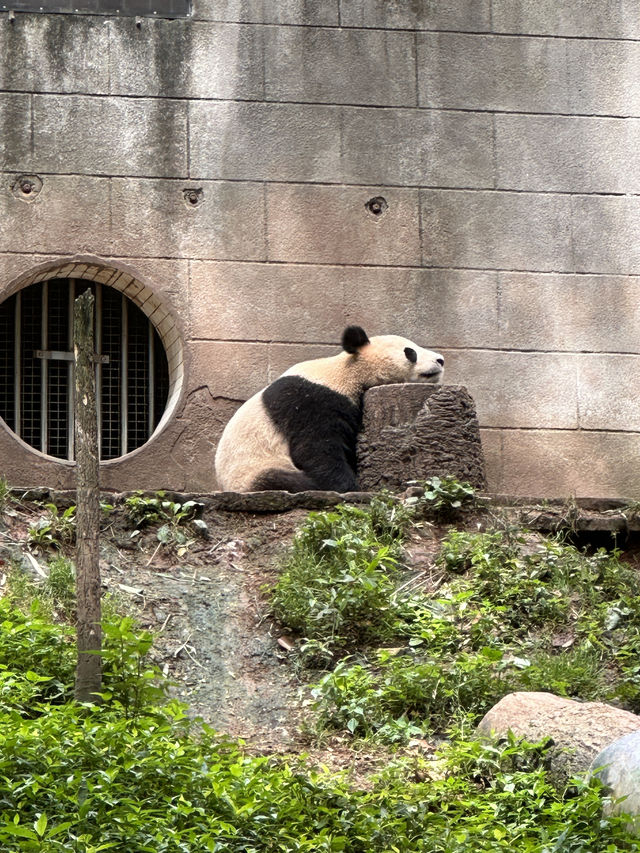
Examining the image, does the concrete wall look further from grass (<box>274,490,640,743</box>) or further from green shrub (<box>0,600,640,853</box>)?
green shrub (<box>0,600,640,853</box>)

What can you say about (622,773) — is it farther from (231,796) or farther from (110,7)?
(110,7)

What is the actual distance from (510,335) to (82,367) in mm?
4866

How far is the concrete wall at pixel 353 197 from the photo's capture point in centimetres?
959

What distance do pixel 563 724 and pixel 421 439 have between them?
2.88 m

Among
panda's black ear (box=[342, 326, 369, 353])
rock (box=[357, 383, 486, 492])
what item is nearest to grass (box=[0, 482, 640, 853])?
rock (box=[357, 383, 486, 492])

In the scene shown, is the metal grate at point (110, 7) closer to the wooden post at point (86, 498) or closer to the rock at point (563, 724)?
the wooden post at point (86, 498)

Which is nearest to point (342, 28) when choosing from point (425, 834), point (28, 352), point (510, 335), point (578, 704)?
point (510, 335)

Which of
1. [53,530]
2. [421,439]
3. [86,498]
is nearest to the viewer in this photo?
[86,498]

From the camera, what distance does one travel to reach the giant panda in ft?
27.5

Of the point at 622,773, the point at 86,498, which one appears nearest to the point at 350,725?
the point at 622,773

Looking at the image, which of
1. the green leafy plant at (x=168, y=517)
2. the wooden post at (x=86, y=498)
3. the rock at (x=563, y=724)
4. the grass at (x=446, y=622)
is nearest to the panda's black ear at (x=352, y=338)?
the grass at (x=446, y=622)

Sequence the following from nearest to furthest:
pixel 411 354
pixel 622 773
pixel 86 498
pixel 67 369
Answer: pixel 622 773
pixel 86 498
pixel 411 354
pixel 67 369

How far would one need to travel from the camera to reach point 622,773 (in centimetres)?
489

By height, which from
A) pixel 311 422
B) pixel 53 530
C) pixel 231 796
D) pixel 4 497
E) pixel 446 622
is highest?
pixel 311 422
